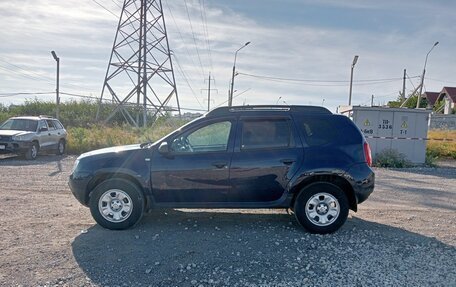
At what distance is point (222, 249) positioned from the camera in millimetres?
4305

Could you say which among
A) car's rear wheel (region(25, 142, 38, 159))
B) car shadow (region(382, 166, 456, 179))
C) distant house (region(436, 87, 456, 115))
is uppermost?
distant house (region(436, 87, 456, 115))

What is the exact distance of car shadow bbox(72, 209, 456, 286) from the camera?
11.9 ft

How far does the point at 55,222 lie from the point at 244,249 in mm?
3092

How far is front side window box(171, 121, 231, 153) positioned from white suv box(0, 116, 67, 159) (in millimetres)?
9888

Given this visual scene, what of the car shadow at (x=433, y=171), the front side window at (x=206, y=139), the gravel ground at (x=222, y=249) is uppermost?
the front side window at (x=206, y=139)

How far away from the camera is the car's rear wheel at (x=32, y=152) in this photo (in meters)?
12.5

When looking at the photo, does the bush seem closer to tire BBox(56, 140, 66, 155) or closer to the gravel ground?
the gravel ground

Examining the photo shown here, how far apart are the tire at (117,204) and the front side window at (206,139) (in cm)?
89

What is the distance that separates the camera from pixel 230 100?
25750 mm

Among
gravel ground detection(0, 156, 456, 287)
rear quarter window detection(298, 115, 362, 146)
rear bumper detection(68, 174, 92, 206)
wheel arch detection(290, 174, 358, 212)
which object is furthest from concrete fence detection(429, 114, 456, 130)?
rear bumper detection(68, 174, 92, 206)

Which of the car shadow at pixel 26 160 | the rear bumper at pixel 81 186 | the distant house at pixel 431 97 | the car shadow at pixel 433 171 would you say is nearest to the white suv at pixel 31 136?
the car shadow at pixel 26 160

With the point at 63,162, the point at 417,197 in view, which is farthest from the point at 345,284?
the point at 63,162

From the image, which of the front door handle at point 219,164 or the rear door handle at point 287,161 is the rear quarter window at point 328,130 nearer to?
the rear door handle at point 287,161

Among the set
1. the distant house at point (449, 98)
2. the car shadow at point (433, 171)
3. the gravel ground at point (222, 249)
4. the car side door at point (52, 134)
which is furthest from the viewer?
the distant house at point (449, 98)
